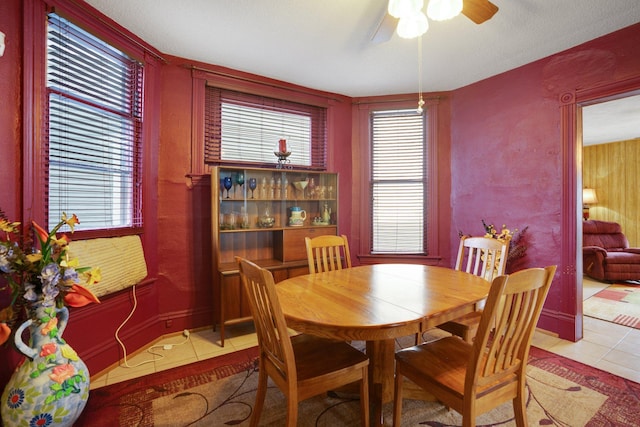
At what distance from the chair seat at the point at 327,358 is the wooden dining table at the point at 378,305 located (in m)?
0.17

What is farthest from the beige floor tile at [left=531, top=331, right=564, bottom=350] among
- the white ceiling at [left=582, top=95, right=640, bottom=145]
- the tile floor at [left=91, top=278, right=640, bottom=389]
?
the white ceiling at [left=582, top=95, right=640, bottom=145]

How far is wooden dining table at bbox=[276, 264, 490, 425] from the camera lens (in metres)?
1.31

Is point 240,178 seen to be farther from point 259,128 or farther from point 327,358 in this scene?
point 327,358

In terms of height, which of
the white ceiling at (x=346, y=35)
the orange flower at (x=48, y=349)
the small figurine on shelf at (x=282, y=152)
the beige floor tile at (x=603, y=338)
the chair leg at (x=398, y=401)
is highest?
the white ceiling at (x=346, y=35)

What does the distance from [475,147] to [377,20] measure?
191cm

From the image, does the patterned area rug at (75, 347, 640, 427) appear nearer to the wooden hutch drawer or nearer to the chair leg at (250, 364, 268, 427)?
the chair leg at (250, 364, 268, 427)

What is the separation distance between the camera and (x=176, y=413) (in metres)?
1.79

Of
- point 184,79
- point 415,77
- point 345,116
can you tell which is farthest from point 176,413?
point 415,77

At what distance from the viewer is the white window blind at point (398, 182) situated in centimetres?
380

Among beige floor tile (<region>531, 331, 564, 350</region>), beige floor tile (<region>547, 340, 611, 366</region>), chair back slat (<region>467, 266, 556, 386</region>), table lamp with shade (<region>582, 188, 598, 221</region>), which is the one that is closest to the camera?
chair back slat (<region>467, 266, 556, 386</region>)

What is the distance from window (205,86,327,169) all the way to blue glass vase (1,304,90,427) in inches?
73.7

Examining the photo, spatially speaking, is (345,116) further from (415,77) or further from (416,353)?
(416,353)

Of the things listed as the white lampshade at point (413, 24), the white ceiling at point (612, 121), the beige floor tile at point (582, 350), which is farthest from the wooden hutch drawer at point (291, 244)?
the white ceiling at point (612, 121)

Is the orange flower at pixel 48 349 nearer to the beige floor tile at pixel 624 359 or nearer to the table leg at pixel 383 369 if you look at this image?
the table leg at pixel 383 369
